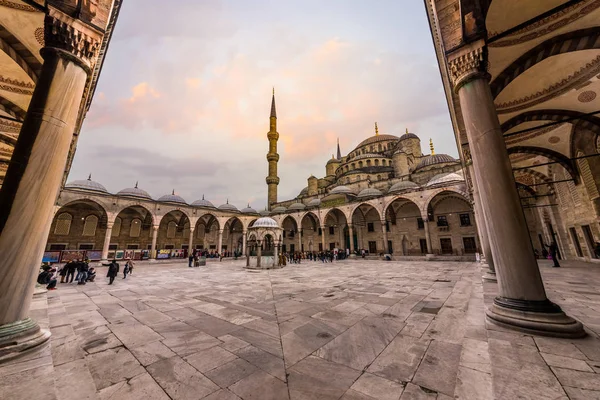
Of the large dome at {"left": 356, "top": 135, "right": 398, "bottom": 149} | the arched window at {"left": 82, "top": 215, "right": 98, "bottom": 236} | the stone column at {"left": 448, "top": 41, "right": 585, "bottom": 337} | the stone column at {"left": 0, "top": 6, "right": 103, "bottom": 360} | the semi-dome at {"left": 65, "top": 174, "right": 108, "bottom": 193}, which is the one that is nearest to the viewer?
the stone column at {"left": 0, "top": 6, "right": 103, "bottom": 360}

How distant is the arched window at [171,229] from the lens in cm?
2977

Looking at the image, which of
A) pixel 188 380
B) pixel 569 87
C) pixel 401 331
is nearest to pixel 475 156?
pixel 401 331

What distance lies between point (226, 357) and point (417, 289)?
6301 millimetres

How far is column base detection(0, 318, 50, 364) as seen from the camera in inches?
93.5

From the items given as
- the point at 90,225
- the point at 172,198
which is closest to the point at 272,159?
the point at 172,198

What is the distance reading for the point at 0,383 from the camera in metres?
1.93

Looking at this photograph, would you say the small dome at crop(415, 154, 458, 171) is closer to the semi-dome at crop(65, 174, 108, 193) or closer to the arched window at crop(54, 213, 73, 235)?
the semi-dome at crop(65, 174, 108, 193)

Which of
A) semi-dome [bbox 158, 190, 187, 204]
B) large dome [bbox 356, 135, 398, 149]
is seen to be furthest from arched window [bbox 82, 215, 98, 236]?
large dome [bbox 356, 135, 398, 149]

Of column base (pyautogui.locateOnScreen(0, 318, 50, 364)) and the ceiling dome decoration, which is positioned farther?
the ceiling dome decoration

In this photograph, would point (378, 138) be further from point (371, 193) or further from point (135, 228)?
point (135, 228)

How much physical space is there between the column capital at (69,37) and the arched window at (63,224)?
2842 cm

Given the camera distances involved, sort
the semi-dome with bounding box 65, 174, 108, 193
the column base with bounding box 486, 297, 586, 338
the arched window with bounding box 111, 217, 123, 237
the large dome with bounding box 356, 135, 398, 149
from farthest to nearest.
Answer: the large dome with bounding box 356, 135, 398, 149
the arched window with bounding box 111, 217, 123, 237
the semi-dome with bounding box 65, 174, 108, 193
the column base with bounding box 486, 297, 586, 338

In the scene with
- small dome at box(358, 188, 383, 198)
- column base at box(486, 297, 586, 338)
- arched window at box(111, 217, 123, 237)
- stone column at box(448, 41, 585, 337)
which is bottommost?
column base at box(486, 297, 586, 338)

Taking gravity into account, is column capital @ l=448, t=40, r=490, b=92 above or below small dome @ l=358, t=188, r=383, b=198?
below
